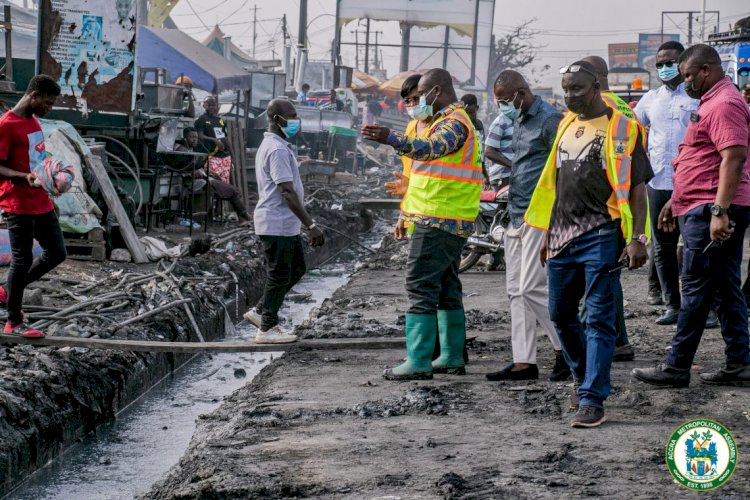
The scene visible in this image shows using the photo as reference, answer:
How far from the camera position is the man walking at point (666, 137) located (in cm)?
840

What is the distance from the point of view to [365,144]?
153 ft

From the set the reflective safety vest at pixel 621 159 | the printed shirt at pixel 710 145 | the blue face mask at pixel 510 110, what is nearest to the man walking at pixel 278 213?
the blue face mask at pixel 510 110

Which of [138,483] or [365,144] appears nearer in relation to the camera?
[138,483]

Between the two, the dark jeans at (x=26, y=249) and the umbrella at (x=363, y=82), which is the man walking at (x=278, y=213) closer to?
the dark jeans at (x=26, y=249)

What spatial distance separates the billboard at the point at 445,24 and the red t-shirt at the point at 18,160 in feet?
148

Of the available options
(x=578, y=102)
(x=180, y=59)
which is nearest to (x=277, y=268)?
(x=578, y=102)

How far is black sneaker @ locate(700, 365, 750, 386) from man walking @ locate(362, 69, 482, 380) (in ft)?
5.46

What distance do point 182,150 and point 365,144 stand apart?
3068 centimetres

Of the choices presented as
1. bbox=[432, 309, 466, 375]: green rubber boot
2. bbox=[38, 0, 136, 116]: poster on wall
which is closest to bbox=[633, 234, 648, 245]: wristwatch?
bbox=[432, 309, 466, 375]: green rubber boot

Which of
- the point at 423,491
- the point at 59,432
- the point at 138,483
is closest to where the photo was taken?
the point at 423,491

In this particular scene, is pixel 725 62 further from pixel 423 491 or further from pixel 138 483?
pixel 423 491

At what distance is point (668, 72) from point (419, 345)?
310 centimetres

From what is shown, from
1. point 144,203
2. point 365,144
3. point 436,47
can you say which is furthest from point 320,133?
point 436,47

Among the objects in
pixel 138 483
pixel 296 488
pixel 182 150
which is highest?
pixel 182 150
